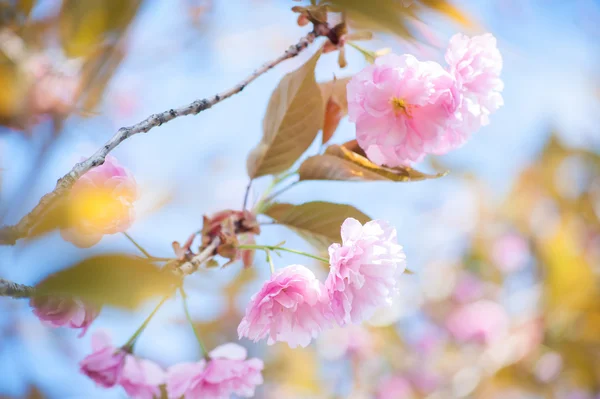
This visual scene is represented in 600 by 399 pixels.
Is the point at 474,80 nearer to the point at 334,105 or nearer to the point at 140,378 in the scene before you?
the point at 334,105

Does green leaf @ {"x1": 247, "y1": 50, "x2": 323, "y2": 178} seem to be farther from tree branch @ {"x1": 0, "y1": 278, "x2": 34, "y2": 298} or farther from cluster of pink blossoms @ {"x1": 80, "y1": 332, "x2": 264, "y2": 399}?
tree branch @ {"x1": 0, "y1": 278, "x2": 34, "y2": 298}

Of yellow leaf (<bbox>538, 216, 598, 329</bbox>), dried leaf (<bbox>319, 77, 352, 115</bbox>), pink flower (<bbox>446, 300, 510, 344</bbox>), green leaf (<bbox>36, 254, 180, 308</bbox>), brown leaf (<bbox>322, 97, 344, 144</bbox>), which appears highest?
green leaf (<bbox>36, 254, 180, 308</bbox>)

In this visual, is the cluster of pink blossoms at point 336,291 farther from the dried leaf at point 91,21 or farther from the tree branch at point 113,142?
the dried leaf at point 91,21

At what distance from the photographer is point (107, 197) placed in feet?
1.63

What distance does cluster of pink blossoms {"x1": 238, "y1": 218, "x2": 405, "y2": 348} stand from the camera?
0.51 m

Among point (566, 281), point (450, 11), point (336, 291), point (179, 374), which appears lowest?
point (566, 281)

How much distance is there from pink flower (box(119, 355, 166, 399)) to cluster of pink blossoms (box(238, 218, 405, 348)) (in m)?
0.17

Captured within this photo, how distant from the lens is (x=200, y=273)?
57cm

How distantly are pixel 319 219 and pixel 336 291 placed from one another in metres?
0.11

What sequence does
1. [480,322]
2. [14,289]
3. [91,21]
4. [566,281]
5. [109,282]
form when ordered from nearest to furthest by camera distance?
[109,282] < [14,289] < [91,21] < [566,281] < [480,322]

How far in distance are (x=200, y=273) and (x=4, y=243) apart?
274mm

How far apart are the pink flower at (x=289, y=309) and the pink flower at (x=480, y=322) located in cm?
204

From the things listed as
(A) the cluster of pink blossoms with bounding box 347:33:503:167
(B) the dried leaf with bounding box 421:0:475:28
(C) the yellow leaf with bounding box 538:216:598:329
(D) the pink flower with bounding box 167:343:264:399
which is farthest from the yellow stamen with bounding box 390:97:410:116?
(C) the yellow leaf with bounding box 538:216:598:329

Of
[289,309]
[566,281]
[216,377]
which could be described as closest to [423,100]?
[289,309]
